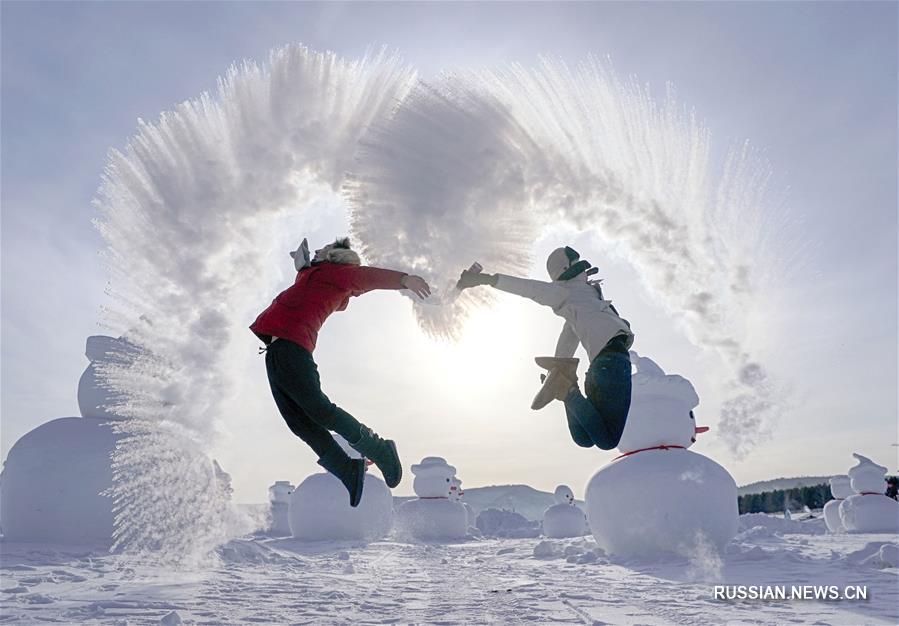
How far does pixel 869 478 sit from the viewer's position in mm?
18484

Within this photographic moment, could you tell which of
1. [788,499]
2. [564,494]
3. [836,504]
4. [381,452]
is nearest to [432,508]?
[564,494]

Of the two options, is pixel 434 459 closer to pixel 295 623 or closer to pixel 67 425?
pixel 67 425

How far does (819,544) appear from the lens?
13406 mm

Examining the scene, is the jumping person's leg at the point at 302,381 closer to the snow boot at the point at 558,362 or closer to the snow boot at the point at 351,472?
the snow boot at the point at 351,472

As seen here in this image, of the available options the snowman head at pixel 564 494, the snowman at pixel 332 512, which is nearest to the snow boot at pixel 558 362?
the snowman at pixel 332 512

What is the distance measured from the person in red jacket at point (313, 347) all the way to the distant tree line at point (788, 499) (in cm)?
3827

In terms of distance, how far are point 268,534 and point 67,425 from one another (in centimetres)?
1092

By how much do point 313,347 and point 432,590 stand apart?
13.9 feet

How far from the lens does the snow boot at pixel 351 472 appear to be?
421cm

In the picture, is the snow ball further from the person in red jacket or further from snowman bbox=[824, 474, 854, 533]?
snowman bbox=[824, 474, 854, 533]

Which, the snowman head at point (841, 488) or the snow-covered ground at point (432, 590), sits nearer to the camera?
the snow-covered ground at point (432, 590)

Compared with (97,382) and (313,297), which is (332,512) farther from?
(313,297)

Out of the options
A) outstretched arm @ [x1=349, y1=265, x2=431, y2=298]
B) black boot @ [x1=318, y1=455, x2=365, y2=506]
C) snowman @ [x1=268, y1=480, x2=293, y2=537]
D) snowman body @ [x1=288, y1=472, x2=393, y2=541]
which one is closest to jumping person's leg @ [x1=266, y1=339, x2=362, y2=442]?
black boot @ [x1=318, y1=455, x2=365, y2=506]

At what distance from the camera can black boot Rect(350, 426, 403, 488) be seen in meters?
4.13
